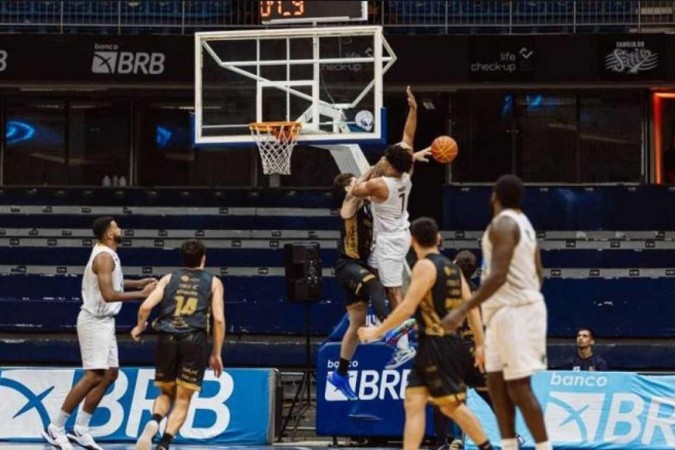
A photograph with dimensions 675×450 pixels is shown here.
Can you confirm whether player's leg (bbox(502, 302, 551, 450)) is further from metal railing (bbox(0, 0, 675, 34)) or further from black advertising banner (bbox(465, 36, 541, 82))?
metal railing (bbox(0, 0, 675, 34))

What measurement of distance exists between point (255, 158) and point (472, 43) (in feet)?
14.3

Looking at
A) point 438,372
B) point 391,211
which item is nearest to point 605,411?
point 391,211

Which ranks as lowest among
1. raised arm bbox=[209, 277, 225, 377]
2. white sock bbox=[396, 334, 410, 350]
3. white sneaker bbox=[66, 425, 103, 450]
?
white sneaker bbox=[66, 425, 103, 450]

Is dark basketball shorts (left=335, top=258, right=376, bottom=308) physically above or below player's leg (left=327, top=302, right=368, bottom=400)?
above

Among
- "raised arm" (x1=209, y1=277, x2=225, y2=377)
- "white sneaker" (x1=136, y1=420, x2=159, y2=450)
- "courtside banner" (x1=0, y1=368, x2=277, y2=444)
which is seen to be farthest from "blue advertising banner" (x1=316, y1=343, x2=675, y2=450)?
"white sneaker" (x1=136, y1=420, x2=159, y2=450)

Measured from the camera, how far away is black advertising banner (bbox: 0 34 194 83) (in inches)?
893

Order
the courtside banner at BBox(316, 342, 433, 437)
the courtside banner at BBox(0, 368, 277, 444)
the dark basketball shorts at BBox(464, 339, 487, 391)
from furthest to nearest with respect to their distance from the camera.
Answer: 1. the courtside banner at BBox(0, 368, 277, 444)
2. the courtside banner at BBox(316, 342, 433, 437)
3. the dark basketball shorts at BBox(464, 339, 487, 391)

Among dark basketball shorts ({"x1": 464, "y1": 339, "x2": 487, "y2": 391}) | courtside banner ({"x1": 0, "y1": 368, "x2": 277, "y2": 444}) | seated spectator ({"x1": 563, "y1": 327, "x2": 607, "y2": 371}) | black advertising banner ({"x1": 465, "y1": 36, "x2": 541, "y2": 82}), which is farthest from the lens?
black advertising banner ({"x1": 465, "y1": 36, "x2": 541, "y2": 82})

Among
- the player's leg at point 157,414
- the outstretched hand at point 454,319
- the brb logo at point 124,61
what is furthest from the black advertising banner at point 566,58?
the outstretched hand at point 454,319

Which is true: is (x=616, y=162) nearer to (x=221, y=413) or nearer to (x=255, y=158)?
(x=255, y=158)

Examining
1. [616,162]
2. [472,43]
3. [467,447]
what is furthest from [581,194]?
[467,447]

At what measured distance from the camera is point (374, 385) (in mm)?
15953

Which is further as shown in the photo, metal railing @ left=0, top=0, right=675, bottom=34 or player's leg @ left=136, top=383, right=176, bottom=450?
metal railing @ left=0, top=0, right=675, bottom=34

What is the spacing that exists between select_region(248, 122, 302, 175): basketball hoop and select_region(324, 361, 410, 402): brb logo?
2556 mm
